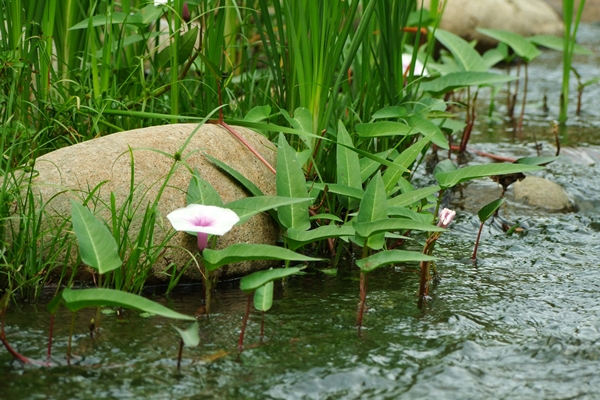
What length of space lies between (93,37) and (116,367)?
1.43 meters

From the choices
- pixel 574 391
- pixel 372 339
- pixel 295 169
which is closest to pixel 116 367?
pixel 372 339

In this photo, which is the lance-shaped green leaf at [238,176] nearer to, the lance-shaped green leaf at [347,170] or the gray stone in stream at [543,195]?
the lance-shaped green leaf at [347,170]

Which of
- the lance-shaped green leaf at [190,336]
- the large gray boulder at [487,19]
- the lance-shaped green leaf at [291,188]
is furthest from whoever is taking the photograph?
the large gray boulder at [487,19]

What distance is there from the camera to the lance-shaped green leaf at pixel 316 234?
2305 millimetres

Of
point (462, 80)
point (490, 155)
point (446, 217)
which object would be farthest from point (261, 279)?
point (490, 155)

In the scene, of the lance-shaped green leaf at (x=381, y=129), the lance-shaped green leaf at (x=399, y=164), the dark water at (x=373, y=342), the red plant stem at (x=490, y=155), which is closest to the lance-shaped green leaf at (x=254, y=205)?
the dark water at (x=373, y=342)

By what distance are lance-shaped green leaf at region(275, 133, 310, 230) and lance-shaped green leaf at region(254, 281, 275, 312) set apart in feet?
1.51

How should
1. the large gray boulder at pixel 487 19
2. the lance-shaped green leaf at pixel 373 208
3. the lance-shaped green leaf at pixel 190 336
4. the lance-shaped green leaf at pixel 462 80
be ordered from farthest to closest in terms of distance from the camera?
1. the large gray boulder at pixel 487 19
2. the lance-shaped green leaf at pixel 462 80
3. the lance-shaped green leaf at pixel 373 208
4. the lance-shaped green leaf at pixel 190 336

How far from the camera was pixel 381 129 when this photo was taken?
2896mm

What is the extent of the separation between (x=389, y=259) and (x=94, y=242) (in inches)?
29.9

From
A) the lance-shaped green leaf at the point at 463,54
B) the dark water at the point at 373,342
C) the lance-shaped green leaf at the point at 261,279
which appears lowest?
the dark water at the point at 373,342

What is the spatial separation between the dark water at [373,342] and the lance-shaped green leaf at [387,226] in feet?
0.77

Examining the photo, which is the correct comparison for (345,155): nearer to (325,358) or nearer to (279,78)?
(279,78)

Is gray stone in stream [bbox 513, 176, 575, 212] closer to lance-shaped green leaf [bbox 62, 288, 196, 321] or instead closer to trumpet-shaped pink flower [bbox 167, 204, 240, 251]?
trumpet-shaped pink flower [bbox 167, 204, 240, 251]
